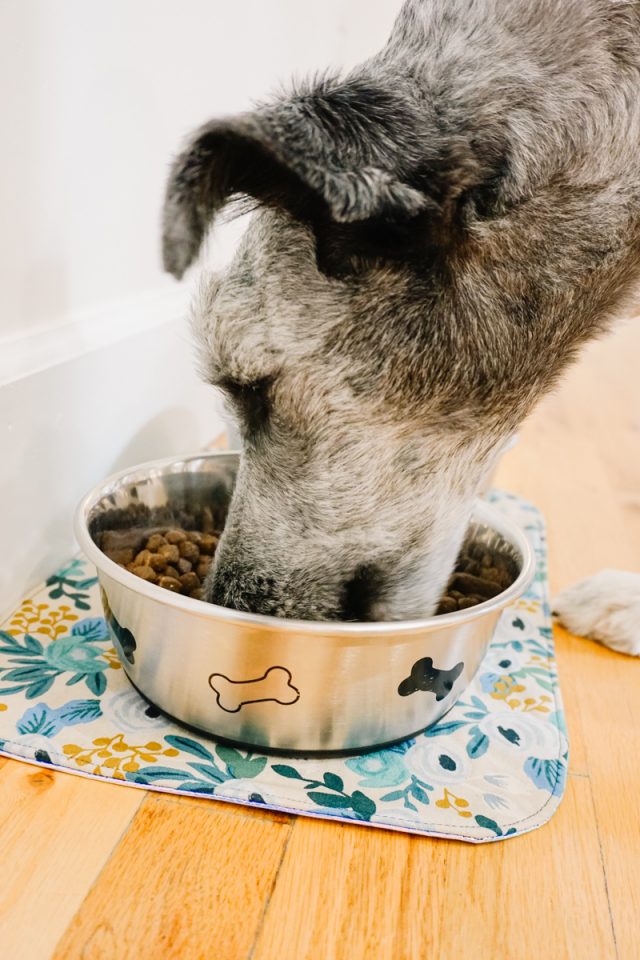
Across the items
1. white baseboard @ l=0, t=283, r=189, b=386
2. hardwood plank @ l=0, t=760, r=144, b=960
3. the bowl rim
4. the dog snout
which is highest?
white baseboard @ l=0, t=283, r=189, b=386

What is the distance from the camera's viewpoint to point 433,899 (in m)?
0.84

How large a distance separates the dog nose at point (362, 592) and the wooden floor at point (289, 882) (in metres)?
0.28

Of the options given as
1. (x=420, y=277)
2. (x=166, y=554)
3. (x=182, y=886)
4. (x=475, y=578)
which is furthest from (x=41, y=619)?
(x=420, y=277)

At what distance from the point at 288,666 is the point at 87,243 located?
0.89 m

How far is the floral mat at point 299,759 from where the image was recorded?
945 mm

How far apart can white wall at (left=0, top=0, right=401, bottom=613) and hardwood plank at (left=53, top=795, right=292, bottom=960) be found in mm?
535

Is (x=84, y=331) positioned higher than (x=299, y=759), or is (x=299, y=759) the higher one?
(x=84, y=331)

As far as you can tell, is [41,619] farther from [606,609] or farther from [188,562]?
[606,609]

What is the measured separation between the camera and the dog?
852mm

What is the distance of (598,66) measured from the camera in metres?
0.93

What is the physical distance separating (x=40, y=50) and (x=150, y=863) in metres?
1.11

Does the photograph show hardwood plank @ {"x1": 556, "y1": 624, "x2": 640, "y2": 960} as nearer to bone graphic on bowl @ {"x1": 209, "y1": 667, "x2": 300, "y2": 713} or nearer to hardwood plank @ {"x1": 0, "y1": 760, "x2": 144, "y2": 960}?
bone graphic on bowl @ {"x1": 209, "y1": 667, "x2": 300, "y2": 713}

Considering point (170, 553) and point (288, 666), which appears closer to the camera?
point (288, 666)

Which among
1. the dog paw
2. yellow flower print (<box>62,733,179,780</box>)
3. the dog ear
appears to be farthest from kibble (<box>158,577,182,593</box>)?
the dog paw
